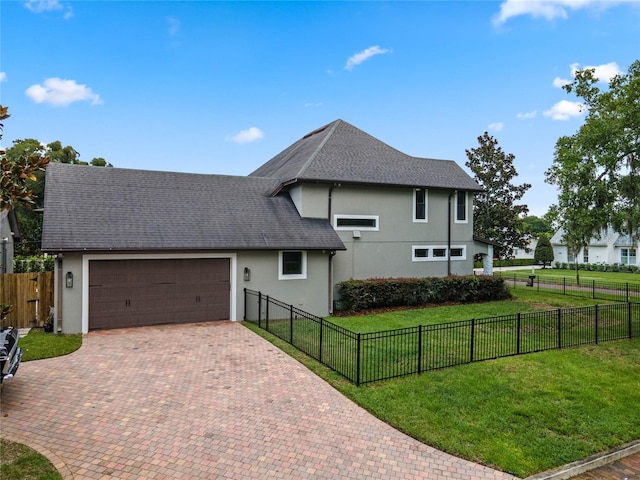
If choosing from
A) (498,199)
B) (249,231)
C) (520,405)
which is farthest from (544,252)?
(520,405)

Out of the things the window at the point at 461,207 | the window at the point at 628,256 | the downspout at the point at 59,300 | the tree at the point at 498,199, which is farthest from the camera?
the window at the point at 628,256

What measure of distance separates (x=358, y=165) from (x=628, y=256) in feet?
129

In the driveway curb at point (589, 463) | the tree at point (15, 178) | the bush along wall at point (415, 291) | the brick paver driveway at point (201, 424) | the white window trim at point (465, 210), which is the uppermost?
the white window trim at point (465, 210)

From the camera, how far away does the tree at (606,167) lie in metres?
14.3

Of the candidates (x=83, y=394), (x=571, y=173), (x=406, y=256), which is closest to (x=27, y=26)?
(x=83, y=394)

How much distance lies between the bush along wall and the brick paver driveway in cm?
666

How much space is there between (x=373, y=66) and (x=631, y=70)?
35.7ft

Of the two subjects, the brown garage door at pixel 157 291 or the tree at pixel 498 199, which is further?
the tree at pixel 498 199

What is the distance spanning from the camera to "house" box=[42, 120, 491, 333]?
40.1 feet

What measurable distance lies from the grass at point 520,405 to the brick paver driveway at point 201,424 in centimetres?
40

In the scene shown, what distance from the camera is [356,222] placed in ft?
56.4

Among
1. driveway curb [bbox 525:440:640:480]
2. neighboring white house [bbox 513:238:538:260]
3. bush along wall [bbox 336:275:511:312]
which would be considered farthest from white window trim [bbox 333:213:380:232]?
neighboring white house [bbox 513:238:538:260]

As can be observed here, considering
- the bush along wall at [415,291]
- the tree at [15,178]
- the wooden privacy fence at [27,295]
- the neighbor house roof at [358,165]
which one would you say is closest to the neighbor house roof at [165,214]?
the wooden privacy fence at [27,295]

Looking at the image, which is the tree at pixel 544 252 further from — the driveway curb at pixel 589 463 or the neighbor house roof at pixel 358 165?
the driveway curb at pixel 589 463
